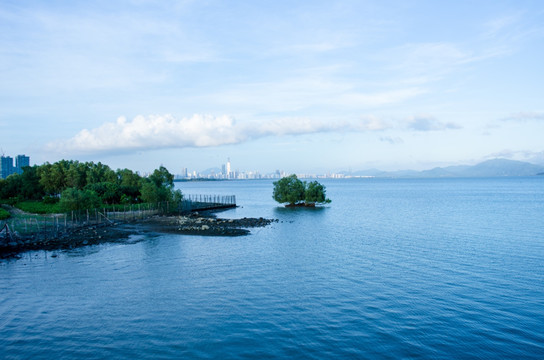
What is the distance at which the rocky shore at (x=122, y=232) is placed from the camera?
1665 inches

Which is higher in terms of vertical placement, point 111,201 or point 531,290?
point 111,201

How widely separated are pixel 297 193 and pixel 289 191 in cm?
211

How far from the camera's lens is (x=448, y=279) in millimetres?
28609

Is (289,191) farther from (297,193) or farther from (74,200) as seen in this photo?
(74,200)

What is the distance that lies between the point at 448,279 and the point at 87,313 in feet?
79.4

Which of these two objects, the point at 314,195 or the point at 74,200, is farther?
the point at 314,195

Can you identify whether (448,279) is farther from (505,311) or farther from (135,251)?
(135,251)

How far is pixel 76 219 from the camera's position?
57.2 m

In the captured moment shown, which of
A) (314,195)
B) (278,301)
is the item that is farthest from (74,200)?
(314,195)

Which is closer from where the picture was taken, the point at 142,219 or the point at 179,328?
the point at 179,328

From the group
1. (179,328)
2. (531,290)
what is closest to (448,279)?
(531,290)

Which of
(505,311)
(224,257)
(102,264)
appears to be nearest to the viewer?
(505,311)

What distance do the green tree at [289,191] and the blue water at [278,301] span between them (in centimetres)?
5587

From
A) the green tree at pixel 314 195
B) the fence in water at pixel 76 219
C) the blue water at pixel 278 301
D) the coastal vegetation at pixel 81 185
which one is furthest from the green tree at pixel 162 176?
the blue water at pixel 278 301
